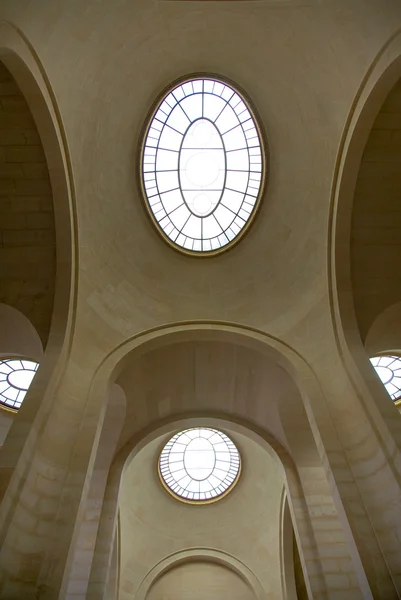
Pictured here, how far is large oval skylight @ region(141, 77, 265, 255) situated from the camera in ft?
30.3

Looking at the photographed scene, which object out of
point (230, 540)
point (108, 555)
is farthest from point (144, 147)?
point (230, 540)

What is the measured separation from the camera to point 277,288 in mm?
9266

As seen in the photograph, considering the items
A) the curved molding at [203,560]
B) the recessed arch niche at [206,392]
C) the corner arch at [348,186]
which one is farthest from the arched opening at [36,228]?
the curved molding at [203,560]

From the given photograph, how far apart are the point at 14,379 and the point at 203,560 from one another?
31.4ft

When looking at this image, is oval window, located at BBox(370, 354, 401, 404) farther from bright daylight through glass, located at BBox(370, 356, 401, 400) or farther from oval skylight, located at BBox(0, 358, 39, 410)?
oval skylight, located at BBox(0, 358, 39, 410)

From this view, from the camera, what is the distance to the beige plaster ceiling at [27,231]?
7441 millimetres

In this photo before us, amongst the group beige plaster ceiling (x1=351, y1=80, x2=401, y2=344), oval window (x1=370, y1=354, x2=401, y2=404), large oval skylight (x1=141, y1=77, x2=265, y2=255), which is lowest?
beige plaster ceiling (x1=351, y1=80, x2=401, y2=344)

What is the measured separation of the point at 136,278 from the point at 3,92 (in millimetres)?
4333

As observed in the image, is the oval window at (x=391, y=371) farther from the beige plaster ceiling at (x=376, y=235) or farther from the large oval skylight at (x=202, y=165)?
the large oval skylight at (x=202, y=165)

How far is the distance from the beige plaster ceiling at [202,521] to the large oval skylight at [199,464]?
37 centimetres

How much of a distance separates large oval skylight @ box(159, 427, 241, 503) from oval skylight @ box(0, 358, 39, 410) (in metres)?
5.76

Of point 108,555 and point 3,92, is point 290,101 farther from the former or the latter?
point 108,555

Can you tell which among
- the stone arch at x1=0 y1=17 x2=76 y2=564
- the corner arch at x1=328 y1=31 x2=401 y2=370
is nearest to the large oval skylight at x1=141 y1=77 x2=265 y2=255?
the corner arch at x1=328 y1=31 x2=401 y2=370

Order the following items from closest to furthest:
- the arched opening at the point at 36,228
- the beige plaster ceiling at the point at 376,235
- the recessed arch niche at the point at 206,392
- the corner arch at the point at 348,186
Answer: the corner arch at the point at 348,186 < the arched opening at the point at 36,228 < the beige plaster ceiling at the point at 376,235 < the recessed arch niche at the point at 206,392
